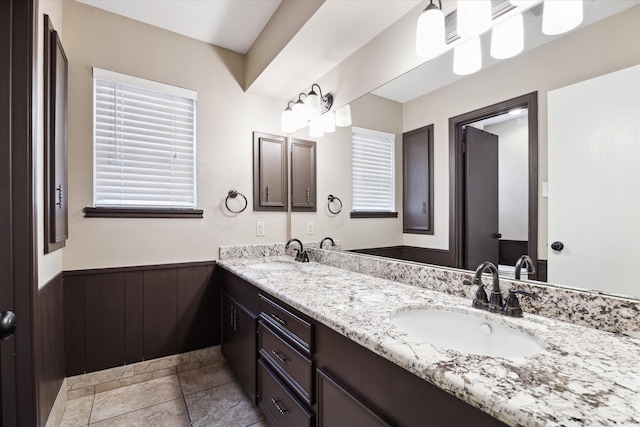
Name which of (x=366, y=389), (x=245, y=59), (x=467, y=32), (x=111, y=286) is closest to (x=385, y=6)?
(x=467, y=32)

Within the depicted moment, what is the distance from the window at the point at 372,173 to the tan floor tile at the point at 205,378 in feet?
5.04

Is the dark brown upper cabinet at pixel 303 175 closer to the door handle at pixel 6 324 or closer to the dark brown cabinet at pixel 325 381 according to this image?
the dark brown cabinet at pixel 325 381

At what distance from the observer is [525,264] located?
1076 millimetres

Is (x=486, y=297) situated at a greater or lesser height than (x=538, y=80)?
lesser

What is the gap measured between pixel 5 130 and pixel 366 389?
1632 millimetres

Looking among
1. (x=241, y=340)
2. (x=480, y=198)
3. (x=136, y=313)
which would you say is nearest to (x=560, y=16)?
(x=480, y=198)

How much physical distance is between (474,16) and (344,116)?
0.97 m

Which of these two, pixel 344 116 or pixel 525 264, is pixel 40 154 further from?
pixel 525 264

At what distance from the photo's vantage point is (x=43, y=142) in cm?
147

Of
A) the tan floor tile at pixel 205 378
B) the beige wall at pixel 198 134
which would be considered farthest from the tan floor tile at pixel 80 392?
the beige wall at pixel 198 134

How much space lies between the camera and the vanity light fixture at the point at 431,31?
1300 millimetres

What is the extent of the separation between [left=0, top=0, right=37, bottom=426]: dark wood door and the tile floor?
657 mm

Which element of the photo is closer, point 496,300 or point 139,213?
point 496,300

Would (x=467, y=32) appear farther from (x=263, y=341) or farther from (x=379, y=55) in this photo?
(x=263, y=341)
